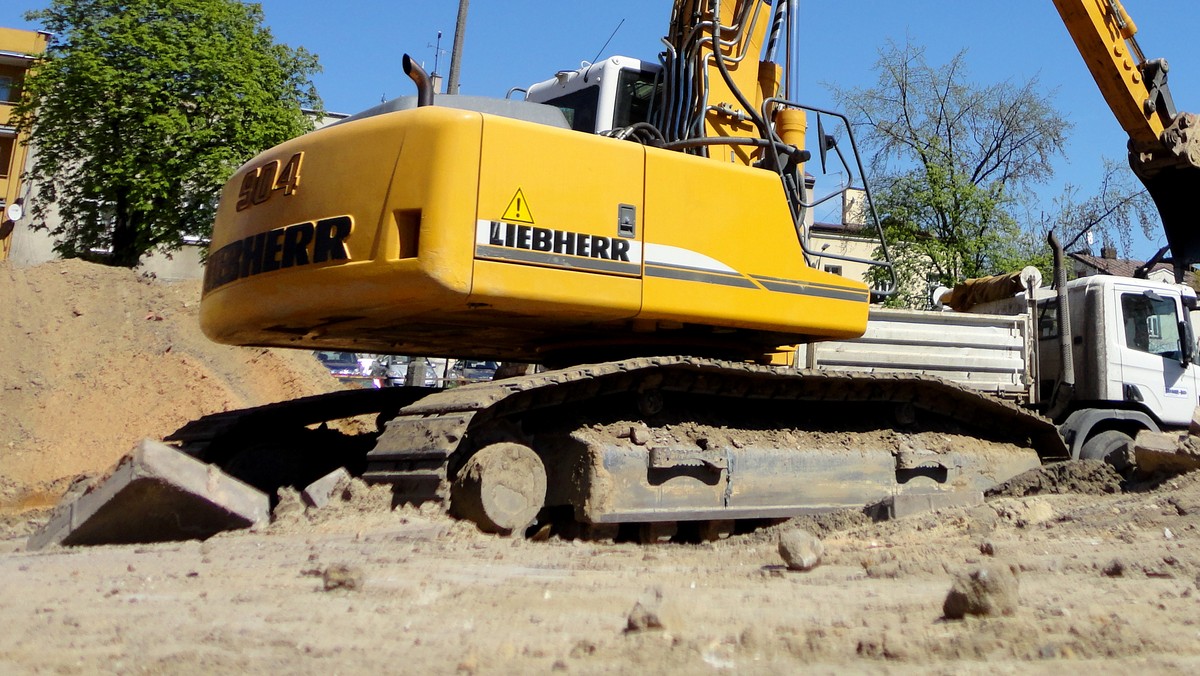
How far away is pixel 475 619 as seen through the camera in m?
3.83

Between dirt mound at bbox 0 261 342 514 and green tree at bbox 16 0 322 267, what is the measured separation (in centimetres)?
708

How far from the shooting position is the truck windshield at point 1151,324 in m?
10.4

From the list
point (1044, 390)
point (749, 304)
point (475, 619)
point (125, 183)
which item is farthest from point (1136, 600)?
point (125, 183)

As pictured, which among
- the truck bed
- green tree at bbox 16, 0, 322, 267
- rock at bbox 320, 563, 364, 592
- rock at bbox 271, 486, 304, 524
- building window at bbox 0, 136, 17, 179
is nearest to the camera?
rock at bbox 320, 563, 364, 592

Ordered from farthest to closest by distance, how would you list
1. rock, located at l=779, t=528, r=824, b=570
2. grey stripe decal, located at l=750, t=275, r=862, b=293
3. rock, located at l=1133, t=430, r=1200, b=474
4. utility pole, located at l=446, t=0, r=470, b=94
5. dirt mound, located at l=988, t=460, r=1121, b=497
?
utility pole, located at l=446, t=0, r=470, b=94 → dirt mound, located at l=988, t=460, r=1121, b=497 → rock, located at l=1133, t=430, r=1200, b=474 → grey stripe decal, located at l=750, t=275, r=862, b=293 → rock, located at l=779, t=528, r=824, b=570

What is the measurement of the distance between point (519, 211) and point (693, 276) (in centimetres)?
114

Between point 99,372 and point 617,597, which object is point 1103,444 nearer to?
point 617,597

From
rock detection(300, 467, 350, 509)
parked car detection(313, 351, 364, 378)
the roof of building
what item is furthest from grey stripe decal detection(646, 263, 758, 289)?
the roof of building

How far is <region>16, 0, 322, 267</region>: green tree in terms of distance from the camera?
2322 centimetres

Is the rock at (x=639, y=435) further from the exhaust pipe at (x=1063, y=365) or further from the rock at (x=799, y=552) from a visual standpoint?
the exhaust pipe at (x=1063, y=365)

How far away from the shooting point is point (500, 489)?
592cm

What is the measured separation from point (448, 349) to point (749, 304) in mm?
2428

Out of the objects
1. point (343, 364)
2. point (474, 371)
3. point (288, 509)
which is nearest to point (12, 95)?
point (343, 364)

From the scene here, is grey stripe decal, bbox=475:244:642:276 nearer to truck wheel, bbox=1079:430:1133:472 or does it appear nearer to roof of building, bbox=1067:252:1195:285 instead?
truck wheel, bbox=1079:430:1133:472
